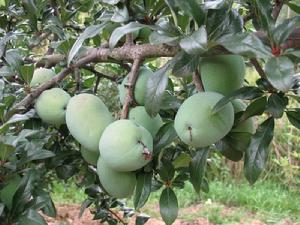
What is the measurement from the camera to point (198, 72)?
0.69 m

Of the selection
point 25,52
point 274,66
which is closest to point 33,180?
point 274,66

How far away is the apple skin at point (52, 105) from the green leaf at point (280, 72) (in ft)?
1.37

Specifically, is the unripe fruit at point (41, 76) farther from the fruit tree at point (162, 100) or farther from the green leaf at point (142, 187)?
the green leaf at point (142, 187)

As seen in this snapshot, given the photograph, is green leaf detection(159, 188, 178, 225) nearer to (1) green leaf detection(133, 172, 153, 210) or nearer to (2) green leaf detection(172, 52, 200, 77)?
(1) green leaf detection(133, 172, 153, 210)

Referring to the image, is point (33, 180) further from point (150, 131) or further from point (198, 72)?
point (198, 72)

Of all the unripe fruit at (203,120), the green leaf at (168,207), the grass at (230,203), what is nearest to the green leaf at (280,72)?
the unripe fruit at (203,120)

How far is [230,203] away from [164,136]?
2.87 metres

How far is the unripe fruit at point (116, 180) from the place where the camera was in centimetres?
74

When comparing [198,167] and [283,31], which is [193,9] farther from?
[198,167]

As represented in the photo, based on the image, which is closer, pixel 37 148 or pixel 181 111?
pixel 181 111

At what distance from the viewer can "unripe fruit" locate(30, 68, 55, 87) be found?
95 centimetres

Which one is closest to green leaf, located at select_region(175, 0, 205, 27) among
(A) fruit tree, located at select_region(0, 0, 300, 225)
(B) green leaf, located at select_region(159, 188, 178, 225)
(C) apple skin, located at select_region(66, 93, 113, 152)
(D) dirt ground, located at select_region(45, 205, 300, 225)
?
(A) fruit tree, located at select_region(0, 0, 300, 225)

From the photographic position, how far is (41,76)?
0.96m

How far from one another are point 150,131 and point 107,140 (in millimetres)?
116
